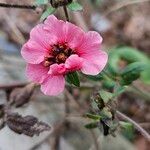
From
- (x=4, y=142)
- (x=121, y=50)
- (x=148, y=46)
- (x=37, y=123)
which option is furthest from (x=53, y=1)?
(x=148, y=46)

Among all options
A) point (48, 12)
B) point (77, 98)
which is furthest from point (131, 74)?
point (77, 98)

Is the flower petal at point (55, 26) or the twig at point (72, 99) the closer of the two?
the flower petal at point (55, 26)

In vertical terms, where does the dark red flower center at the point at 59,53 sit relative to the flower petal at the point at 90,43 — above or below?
below

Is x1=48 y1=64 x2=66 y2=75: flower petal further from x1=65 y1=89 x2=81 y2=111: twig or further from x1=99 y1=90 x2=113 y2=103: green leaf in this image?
x1=65 y1=89 x2=81 y2=111: twig

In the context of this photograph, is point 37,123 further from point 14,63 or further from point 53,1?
point 14,63

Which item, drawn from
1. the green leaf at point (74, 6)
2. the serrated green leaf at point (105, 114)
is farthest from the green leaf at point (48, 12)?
the serrated green leaf at point (105, 114)

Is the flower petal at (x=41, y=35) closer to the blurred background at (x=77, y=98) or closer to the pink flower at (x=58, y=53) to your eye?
the pink flower at (x=58, y=53)

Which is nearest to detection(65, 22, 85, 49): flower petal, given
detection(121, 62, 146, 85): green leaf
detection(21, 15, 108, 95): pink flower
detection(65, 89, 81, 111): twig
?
detection(21, 15, 108, 95): pink flower
